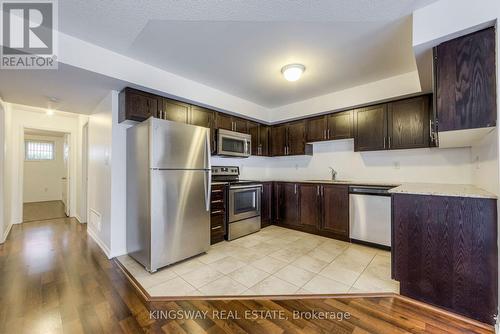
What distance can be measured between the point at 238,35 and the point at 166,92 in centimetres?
127

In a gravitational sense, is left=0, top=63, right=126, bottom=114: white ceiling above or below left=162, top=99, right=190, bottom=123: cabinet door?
above

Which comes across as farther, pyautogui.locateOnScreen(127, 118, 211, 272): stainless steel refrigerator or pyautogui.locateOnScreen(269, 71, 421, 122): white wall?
pyautogui.locateOnScreen(269, 71, 421, 122): white wall

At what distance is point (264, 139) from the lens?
15.3ft

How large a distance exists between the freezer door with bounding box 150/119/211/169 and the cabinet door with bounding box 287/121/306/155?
6.86ft

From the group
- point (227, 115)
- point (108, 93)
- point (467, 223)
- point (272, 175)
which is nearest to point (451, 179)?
point (467, 223)

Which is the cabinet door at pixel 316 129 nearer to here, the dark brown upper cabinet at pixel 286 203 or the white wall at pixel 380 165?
the white wall at pixel 380 165

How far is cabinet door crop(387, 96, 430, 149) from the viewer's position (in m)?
2.89

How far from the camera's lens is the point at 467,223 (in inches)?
64.1

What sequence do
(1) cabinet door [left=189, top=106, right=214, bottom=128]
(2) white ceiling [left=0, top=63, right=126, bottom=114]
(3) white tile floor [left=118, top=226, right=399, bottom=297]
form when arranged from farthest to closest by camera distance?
1. (1) cabinet door [left=189, top=106, right=214, bottom=128]
2. (2) white ceiling [left=0, top=63, right=126, bottom=114]
3. (3) white tile floor [left=118, top=226, right=399, bottom=297]

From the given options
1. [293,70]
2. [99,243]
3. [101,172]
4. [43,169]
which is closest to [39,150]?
[43,169]

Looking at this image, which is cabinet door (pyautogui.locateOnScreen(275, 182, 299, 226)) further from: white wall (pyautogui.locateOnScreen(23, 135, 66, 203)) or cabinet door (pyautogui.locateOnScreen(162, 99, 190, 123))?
white wall (pyautogui.locateOnScreen(23, 135, 66, 203))

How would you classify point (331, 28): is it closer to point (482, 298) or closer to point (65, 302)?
point (482, 298)

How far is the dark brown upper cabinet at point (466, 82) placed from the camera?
1.53 m

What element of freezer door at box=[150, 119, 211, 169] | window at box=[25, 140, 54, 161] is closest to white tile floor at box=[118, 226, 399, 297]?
freezer door at box=[150, 119, 211, 169]
